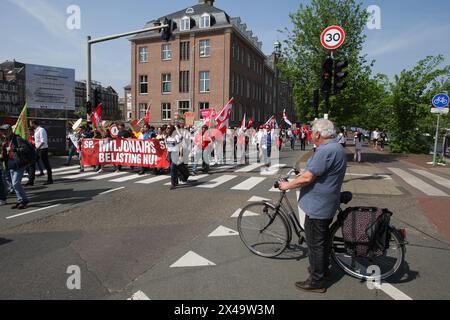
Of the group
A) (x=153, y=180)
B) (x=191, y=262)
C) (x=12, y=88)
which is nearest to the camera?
(x=191, y=262)

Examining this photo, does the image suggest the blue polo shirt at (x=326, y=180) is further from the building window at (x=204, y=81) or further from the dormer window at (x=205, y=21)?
the dormer window at (x=205, y=21)

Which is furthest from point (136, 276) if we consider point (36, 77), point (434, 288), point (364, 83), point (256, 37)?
point (256, 37)

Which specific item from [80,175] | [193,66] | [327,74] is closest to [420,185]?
[327,74]

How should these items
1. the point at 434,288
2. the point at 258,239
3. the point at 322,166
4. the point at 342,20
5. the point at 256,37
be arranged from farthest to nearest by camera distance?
the point at 256,37 → the point at 342,20 → the point at 258,239 → the point at 434,288 → the point at 322,166

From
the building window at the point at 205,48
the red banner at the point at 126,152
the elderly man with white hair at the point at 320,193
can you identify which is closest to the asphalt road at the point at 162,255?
the elderly man with white hair at the point at 320,193

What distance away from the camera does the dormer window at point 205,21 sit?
39969 millimetres

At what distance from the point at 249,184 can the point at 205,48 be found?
33636mm

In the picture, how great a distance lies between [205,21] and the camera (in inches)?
1581

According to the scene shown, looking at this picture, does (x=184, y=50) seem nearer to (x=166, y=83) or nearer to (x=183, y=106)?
(x=166, y=83)

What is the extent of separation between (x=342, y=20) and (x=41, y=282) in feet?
57.5

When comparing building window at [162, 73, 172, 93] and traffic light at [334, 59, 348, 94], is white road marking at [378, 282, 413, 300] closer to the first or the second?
traffic light at [334, 59, 348, 94]

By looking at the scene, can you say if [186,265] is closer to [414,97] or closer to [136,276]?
[136,276]

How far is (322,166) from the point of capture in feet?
10.9

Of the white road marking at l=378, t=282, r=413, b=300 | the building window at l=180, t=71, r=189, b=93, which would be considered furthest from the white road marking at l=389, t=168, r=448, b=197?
the building window at l=180, t=71, r=189, b=93
